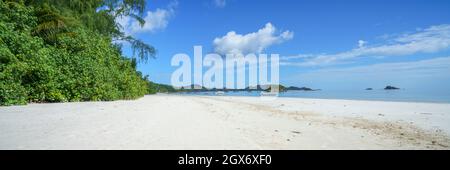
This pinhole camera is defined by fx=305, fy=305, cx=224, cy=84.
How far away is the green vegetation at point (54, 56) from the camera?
31.2ft

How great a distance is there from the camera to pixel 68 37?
539 inches

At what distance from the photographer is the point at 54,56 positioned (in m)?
12.1

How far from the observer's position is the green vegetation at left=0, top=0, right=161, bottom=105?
9500 millimetres

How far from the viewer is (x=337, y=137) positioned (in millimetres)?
A: 5008

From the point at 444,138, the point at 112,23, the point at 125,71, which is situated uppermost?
the point at 112,23
